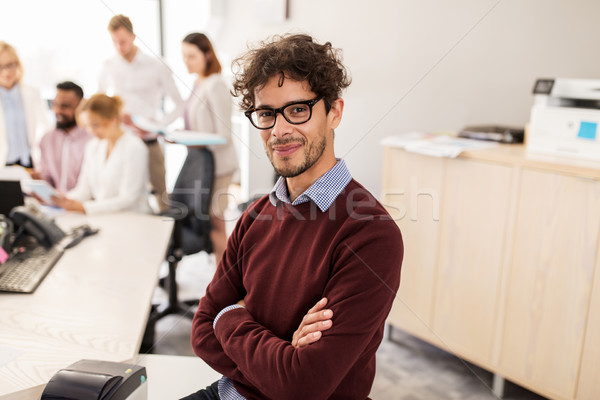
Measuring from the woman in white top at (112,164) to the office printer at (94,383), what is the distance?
5.09ft

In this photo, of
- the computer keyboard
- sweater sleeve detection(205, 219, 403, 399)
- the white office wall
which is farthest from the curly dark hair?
the computer keyboard

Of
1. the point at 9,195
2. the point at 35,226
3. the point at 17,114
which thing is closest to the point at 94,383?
the point at 35,226

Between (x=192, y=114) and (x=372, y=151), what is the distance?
113cm

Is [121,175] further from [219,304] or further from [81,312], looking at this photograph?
[219,304]

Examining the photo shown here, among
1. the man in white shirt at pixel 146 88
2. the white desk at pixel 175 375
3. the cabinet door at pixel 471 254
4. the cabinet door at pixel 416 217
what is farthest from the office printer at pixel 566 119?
the man in white shirt at pixel 146 88

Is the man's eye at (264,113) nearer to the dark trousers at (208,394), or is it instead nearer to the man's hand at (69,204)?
the dark trousers at (208,394)

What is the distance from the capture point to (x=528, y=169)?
1976 mm

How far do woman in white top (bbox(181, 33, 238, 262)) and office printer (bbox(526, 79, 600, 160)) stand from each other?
5.45 ft

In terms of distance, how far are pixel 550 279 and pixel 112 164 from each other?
6.71 ft

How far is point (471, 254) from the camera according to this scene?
86.6 inches

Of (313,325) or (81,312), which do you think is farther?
(81,312)

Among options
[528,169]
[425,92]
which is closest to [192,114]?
[425,92]

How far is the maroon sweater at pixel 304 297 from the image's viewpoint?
3.43 ft

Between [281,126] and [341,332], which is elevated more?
[281,126]
